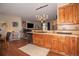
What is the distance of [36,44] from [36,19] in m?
0.38

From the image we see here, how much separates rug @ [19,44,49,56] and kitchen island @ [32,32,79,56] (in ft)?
0.20

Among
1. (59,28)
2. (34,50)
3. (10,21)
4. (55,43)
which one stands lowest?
(34,50)

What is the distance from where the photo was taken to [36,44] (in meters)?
2.10

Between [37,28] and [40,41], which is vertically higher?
[37,28]

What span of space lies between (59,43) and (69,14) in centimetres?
46

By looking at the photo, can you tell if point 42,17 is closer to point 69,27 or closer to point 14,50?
point 69,27

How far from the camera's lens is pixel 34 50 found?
2.10 meters

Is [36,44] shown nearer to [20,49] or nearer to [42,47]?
[42,47]

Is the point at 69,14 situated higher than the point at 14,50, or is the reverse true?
the point at 69,14

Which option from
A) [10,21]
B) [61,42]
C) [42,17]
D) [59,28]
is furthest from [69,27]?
[10,21]

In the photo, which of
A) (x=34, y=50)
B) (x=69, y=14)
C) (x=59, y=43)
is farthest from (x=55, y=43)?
(x=69, y=14)

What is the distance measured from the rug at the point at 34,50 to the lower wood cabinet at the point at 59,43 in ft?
0.20

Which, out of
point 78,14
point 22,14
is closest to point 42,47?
point 22,14

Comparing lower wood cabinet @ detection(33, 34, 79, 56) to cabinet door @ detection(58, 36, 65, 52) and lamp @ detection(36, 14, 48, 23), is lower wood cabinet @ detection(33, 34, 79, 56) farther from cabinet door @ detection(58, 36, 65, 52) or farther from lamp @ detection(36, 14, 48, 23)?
lamp @ detection(36, 14, 48, 23)
